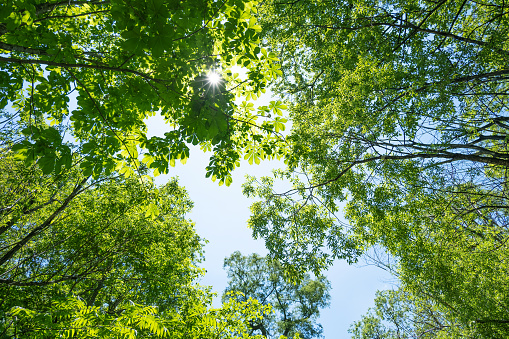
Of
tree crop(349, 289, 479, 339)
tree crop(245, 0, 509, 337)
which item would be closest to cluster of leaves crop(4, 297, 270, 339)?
tree crop(245, 0, 509, 337)

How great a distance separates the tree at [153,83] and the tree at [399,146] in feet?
10.3

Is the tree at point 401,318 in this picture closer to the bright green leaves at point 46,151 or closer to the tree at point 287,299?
the tree at point 287,299

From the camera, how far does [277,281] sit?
20.0 meters

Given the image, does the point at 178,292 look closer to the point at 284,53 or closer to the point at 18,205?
the point at 18,205

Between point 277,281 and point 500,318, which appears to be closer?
point 500,318

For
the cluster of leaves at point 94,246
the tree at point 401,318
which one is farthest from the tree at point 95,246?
the tree at point 401,318

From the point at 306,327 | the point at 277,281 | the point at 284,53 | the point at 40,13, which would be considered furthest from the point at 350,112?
the point at 306,327

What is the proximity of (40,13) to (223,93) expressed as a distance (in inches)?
116

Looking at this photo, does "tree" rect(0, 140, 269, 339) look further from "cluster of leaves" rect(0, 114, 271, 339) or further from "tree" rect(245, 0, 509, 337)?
"tree" rect(245, 0, 509, 337)

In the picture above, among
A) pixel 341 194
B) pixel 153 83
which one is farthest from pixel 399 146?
pixel 153 83

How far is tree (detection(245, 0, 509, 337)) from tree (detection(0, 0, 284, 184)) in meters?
3.15

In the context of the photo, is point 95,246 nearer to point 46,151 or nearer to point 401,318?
point 46,151

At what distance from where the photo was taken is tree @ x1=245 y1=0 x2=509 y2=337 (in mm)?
6129

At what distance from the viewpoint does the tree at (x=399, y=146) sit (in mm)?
6129
